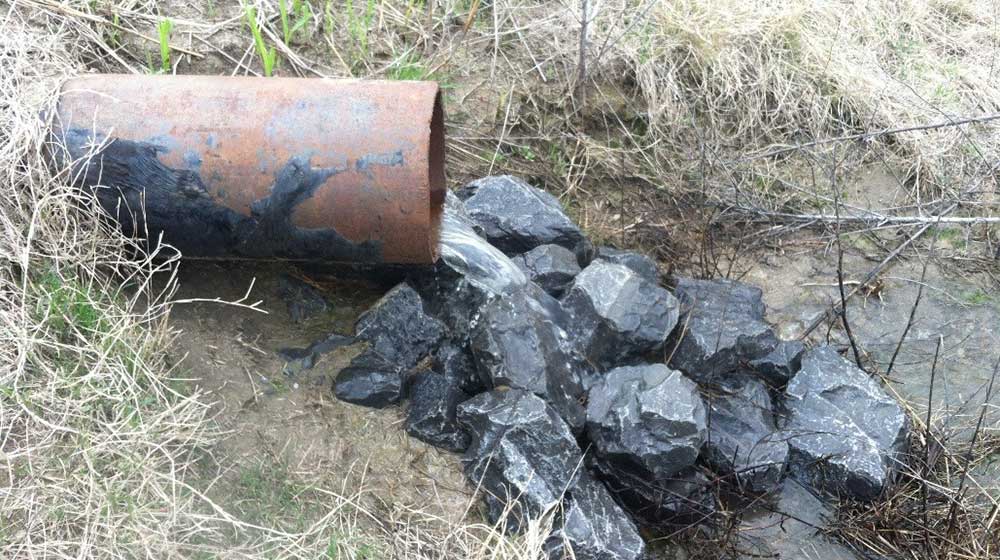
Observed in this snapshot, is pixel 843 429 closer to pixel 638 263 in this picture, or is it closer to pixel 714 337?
pixel 714 337

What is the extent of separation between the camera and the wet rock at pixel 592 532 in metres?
2.81

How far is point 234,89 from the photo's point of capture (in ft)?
9.45

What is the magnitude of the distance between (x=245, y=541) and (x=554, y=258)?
1.55 meters

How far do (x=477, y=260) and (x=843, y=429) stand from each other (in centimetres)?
141

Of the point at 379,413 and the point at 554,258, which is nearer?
the point at 379,413

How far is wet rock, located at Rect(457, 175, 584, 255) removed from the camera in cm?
365

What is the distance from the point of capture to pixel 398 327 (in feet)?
10.4

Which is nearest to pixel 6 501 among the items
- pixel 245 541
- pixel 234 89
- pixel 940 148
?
pixel 245 541

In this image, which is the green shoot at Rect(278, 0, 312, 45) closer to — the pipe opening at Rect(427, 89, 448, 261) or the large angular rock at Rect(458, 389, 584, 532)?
the pipe opening at Rect(427, 89, 448, 261)

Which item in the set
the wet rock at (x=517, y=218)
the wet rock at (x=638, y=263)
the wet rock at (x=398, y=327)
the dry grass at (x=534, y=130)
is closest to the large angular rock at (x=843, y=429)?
the dry grass at (x=534, y=130)

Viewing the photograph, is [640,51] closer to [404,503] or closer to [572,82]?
[572,82]

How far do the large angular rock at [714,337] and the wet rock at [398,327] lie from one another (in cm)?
92

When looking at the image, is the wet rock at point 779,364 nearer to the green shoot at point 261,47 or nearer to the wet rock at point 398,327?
the wet rock at point 398,327

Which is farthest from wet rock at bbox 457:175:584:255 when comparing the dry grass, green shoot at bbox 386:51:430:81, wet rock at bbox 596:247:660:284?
green shoot at bbox 386:51:430:81
